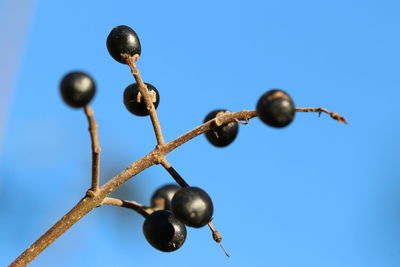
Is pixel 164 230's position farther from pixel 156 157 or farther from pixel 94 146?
pixel 94 146

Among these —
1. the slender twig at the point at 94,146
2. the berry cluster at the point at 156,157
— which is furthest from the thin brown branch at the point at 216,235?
the slender twig at the point at 94,146

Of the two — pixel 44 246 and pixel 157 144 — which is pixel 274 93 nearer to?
pixel 157 144

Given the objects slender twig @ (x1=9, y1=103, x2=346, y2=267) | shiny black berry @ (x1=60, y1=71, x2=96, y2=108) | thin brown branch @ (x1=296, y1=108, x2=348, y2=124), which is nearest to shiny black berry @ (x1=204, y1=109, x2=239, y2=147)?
slender twig @ (x1=9, y1=103, x2=346, y2=267)

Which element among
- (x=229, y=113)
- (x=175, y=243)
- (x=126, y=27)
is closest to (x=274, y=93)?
(x=229, y=113)

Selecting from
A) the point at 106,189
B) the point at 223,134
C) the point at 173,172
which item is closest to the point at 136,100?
the point at 223,134

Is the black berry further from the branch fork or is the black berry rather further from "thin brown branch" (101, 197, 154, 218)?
the branch fork

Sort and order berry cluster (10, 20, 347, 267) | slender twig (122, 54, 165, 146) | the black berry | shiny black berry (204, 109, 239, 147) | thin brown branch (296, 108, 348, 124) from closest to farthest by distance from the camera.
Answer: berry cluster (10, 20, 347, 267), thin brown branch (296, 108, 348, 124), slender twig (122, 54, 165, 146), shiny black berry (204, 109, 239, 147), the black berry

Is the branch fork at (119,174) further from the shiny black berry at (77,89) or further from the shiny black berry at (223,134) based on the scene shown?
the shiny black berry at (223,134)
